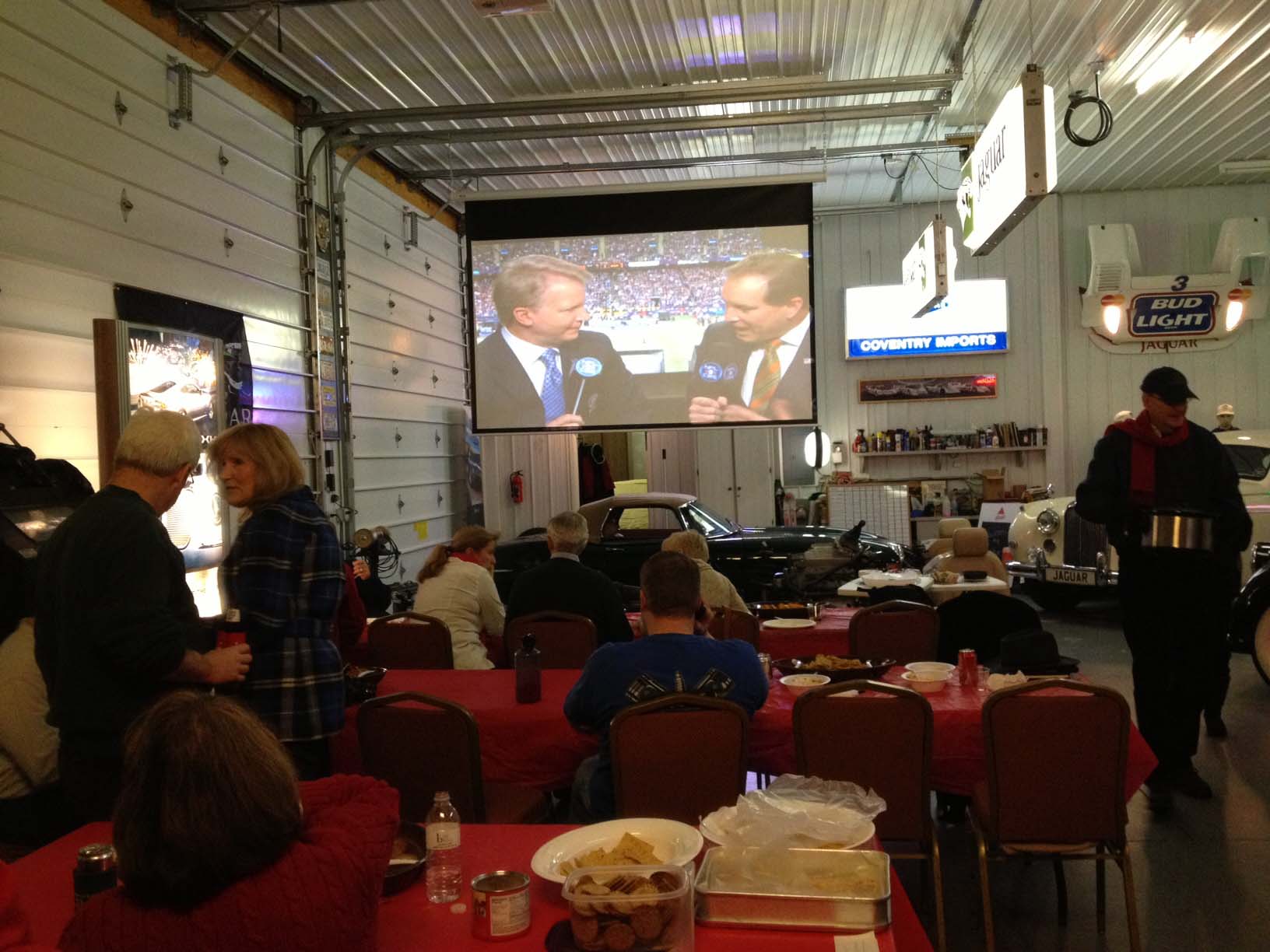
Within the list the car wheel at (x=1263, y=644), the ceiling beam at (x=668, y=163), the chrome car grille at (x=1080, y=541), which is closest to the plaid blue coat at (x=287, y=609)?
the car wheel at (x=1263, y=644)

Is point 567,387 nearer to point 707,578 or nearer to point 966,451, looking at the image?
point 707,578

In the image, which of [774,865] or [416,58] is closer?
[774,865]

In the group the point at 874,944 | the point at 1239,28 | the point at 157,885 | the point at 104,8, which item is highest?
the point at 1239,28

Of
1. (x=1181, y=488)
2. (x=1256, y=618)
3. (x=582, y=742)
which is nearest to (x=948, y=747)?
(x=582, y=742)

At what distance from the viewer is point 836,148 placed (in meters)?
10.7

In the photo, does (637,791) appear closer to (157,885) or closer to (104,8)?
(157,885)

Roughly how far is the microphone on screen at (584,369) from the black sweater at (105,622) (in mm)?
6848

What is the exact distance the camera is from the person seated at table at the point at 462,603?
5215 mm

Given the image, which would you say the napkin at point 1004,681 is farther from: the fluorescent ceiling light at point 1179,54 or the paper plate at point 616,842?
the fluorescent ceiling light at point 1179,54

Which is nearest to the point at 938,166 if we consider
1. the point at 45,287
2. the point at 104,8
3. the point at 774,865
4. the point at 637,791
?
the point at 104,8

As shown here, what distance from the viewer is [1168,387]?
14.7 feet

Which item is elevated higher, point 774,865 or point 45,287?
point 45,287

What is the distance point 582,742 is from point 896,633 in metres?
1.98

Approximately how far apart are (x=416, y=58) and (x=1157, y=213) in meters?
10.1
